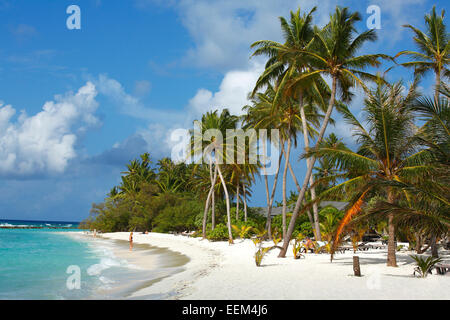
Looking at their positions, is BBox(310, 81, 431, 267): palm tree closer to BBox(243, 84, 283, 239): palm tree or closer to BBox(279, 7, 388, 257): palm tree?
BBox(279, 7, 388, 257): palm tree

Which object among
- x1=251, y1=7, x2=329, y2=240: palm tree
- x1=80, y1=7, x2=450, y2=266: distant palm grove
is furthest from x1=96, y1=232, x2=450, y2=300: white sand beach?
x1=251, y1=7, x2=329, y2=240: palm tree

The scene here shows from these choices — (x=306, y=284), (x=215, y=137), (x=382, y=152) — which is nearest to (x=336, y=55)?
(x=382, y=152)

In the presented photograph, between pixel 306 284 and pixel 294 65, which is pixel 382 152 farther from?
pixel 294 65

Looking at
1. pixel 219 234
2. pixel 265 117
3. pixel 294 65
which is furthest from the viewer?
pixel 219 234

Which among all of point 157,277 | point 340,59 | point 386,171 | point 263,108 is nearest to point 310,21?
point 340,59

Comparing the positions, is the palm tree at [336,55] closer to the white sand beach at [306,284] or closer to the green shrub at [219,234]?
the white sand beach at [306,284]

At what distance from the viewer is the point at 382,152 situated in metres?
11.1

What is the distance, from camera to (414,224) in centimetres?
926

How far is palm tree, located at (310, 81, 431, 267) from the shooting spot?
10641mm

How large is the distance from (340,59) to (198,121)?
14.6 metres

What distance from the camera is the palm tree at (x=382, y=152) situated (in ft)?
34.9

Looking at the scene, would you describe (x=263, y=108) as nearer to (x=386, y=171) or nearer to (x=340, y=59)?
(x=340, y=59)

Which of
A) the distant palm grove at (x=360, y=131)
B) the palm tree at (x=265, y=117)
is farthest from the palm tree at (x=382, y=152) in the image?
the palm tree at (x=265, y=117)

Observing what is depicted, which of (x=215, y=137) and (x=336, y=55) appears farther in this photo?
(x=215, y=137)
